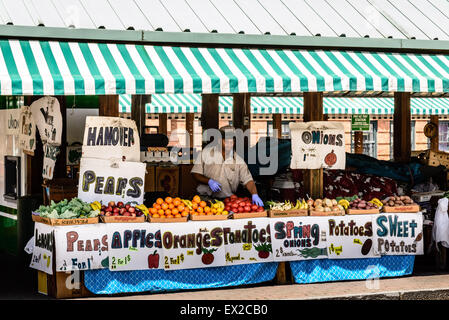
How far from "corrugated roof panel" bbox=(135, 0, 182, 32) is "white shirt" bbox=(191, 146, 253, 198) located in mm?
1806

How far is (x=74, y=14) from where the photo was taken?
26.8 feet

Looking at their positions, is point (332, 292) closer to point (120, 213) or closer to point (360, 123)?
point (120, 213)

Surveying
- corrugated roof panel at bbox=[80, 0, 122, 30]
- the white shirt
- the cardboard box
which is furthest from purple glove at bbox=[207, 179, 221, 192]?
corrugated roof panel at bbox=[80, 0, 122, 30]

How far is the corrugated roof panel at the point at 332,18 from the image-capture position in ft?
29.7

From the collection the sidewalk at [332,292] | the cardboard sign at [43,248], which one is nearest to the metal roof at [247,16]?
the cardboard sign at [43,248]

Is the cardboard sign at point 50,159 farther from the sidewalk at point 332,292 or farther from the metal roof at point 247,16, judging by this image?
the sidewalk at point 332,292

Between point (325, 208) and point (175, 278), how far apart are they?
2.17 metres

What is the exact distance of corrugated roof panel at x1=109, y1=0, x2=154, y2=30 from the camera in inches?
326

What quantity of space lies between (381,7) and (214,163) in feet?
11.9

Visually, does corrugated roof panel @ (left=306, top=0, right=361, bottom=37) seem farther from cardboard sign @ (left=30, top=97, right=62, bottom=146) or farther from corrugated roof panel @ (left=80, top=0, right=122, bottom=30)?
cardboard sign @ (left=30, top=97, right=62, bottom=146)

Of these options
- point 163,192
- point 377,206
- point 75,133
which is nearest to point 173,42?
point 163,192

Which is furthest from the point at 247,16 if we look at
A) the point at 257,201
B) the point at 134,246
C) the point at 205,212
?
the point at 134,246

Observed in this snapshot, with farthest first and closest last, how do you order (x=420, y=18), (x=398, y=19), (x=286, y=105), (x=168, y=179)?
1. (x=286, y=105)
2. (x=168, y=179)
3. (x=420, y=18)
4. (x=398, y=19)

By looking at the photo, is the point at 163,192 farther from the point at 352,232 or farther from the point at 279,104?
the point at 279,104
